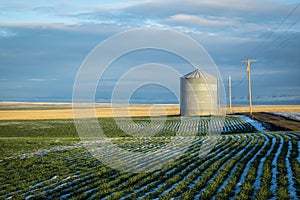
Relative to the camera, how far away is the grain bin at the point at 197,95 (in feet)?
214

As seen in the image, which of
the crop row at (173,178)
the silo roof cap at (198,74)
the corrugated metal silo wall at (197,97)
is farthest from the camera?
the silo roof cap at (198,74)

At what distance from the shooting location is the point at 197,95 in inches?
2576

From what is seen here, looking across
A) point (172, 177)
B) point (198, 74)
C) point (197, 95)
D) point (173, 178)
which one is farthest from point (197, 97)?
point (173, 178)

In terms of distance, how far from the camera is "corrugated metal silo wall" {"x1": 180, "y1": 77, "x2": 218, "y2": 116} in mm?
65188

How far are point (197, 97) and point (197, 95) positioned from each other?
0.40 metres

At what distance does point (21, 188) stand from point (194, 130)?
30667mm

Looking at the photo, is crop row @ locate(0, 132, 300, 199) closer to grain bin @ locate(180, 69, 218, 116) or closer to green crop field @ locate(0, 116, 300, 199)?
green crop field @ locate(0, 116, 300, 199)

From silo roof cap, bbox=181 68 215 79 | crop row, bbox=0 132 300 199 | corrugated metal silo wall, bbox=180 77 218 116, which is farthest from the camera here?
silo roof cap, bbox=181 68 215 79

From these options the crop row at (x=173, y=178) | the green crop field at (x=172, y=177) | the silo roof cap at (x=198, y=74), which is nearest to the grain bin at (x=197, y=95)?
the silo roof cap at (x=198, y=74)

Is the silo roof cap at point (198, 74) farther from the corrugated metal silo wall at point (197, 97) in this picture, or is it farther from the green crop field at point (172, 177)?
the green crop field at point (172, 177)

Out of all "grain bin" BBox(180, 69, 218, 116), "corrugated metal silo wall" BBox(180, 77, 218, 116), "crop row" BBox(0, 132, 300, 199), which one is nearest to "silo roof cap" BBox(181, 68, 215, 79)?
"grain bin" BBox(180, 69, 218, 116)

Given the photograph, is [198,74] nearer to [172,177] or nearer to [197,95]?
[197,95]

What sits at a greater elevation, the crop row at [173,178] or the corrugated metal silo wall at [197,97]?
the corrugated metal silo wall at [197,97]

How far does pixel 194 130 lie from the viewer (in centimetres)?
4147
